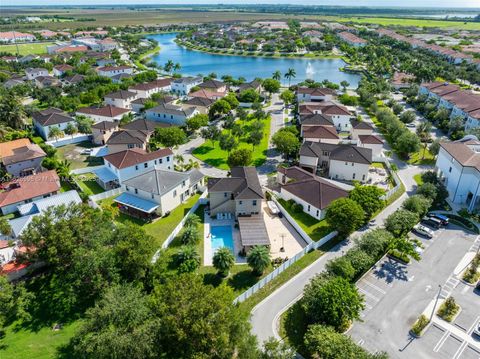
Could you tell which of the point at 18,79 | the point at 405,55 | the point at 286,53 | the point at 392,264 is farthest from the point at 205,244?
the point at 286,53

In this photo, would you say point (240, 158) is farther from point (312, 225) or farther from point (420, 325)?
point (420, 325)

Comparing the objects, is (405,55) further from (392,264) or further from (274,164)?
(392,264)

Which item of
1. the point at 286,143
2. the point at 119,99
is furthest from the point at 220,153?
the point at 119,99

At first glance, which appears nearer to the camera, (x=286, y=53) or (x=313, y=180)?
(x=313, y=180)

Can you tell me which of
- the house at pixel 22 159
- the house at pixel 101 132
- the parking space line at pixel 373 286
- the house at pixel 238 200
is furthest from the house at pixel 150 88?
the parking space line at pixel 373 286

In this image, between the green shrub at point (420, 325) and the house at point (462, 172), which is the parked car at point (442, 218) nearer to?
the house at point (462, 172)

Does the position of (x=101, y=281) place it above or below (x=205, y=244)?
above
